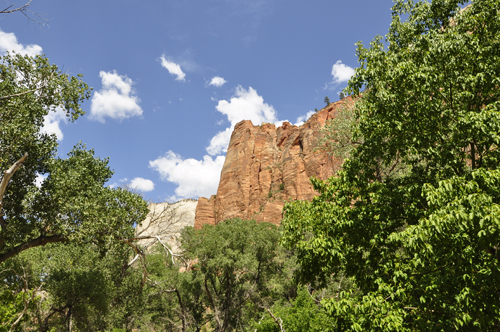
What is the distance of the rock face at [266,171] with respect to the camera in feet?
227

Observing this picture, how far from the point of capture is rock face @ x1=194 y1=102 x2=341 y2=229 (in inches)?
2729

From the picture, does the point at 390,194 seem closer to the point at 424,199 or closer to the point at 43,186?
the point at 424,199

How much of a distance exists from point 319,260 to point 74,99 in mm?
12486

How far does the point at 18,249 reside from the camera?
40.8ft

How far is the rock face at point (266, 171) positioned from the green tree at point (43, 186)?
52.4 m

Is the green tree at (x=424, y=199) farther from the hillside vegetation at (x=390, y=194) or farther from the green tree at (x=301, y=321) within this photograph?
the green tree at (x=301, y=321)

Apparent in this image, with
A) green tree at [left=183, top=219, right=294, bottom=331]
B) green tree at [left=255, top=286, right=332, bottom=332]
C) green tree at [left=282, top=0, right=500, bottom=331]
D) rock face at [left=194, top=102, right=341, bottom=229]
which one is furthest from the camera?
rock face at [left=194, top=102, right=341, bottom=229]

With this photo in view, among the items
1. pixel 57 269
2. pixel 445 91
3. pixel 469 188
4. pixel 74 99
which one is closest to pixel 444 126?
pixel 445 91

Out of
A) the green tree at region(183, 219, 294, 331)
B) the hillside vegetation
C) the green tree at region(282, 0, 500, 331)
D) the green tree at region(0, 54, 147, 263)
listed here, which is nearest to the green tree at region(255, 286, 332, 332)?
the hillside vegetation

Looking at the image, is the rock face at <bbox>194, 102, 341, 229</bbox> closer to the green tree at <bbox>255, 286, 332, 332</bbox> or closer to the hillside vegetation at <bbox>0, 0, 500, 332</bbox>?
the green tree at <bbox>255, 286, 332, 332</bbox>

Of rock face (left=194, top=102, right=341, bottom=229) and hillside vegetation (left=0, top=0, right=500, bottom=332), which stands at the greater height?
rock face (left=194, top=102, right=341, bottom=229)

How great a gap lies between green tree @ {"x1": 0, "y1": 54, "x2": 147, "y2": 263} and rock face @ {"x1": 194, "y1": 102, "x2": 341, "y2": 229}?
5241 centimetres

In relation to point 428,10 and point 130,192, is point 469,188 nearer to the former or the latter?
point 428,10

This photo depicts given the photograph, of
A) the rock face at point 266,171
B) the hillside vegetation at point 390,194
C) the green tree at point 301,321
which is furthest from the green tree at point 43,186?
the rock face at point 266,171
